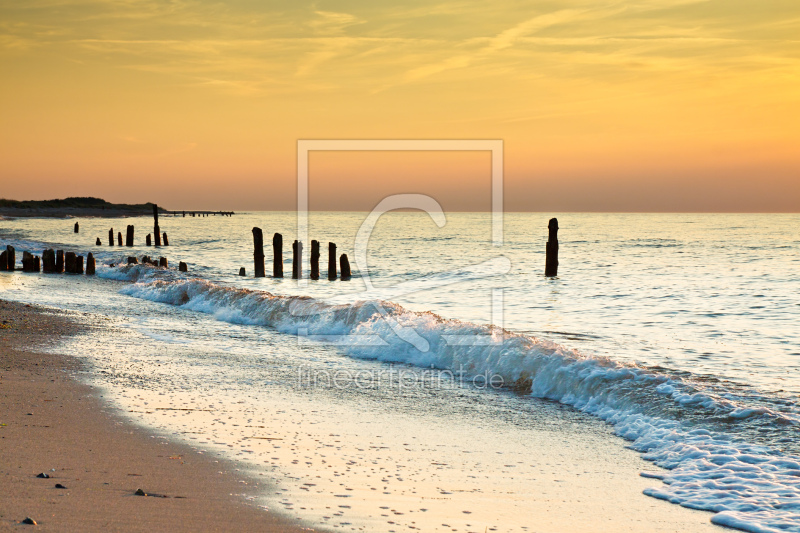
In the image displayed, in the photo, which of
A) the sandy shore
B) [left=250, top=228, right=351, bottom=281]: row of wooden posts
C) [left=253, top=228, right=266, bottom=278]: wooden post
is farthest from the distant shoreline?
the sandy shore

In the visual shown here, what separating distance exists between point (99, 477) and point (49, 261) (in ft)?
77.6

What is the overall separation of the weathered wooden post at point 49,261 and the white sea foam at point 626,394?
1237 centimetres

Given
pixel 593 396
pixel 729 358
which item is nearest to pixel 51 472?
pixel 593 396

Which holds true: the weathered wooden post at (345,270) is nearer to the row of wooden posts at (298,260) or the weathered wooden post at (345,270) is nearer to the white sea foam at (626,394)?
the row of wooden posts at (298,260)

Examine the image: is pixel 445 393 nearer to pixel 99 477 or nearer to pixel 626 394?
pixel 626 394

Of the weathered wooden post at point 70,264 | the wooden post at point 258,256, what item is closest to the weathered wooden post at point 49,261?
the weathered wooden post at point 70,264

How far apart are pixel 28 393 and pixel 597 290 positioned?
66.2 ft

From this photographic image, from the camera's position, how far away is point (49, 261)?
25172 mm

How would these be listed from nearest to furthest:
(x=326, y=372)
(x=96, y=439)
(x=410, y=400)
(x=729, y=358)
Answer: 1. (x=96, y=439)
2. (x=410, y=400)
3. (x=326, y=372)
4. (x=729, y=358)

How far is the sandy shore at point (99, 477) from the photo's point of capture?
12.8 ft

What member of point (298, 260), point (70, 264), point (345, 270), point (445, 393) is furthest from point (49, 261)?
point (445, 393)

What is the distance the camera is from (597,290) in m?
23.8

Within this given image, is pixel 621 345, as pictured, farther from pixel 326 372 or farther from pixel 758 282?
pixel 758 282

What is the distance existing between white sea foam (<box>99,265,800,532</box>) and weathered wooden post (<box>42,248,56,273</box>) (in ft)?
40.6
